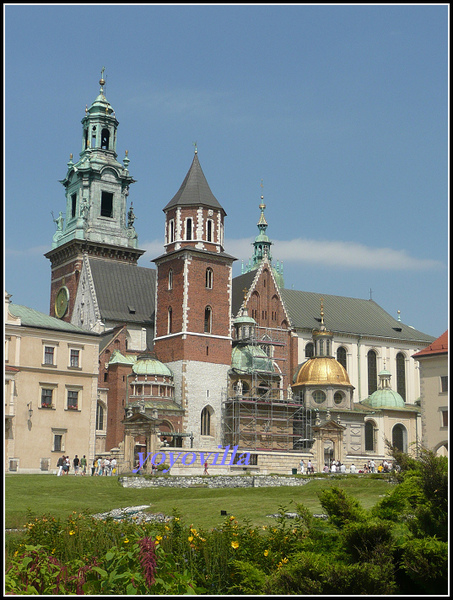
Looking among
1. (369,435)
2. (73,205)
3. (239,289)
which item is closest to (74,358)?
(239,289)

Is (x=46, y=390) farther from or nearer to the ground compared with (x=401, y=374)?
nearer to the ground

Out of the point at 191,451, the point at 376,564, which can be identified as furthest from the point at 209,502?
the point at 191,451

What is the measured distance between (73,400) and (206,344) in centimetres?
1523

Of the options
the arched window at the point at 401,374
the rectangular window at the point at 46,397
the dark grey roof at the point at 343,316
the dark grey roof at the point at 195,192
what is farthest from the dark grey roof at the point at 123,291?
the arched window at the point at 401,374

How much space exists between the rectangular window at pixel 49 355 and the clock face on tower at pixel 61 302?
26109 mm

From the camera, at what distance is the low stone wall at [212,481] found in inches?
1564

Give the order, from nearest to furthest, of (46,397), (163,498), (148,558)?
(148,558) → (163,498) → (46,397)

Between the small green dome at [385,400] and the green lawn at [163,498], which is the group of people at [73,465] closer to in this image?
the green lawn at [163,498]

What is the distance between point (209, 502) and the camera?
27422 millimetres

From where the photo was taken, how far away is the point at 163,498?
33.6 m

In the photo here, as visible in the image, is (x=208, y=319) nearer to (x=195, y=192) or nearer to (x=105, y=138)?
(x=195, y=192)

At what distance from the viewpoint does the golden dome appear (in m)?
71.5

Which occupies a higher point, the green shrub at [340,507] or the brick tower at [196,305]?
the brick tower at [196,305]

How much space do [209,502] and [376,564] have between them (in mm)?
16637
